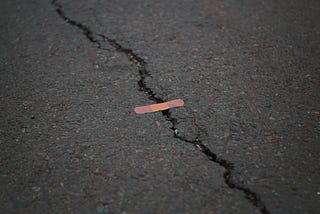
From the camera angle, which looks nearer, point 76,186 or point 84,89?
point 76,186

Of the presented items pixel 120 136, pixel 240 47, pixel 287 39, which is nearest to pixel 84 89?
pixel 120 136

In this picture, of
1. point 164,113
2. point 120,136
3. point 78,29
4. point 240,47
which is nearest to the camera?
point 120,136

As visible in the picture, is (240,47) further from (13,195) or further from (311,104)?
(13,195)

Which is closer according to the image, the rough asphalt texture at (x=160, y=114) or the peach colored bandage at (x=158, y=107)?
the rough asphalt texture at (x=160, y=114)

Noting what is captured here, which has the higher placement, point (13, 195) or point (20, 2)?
point (20, 2)
